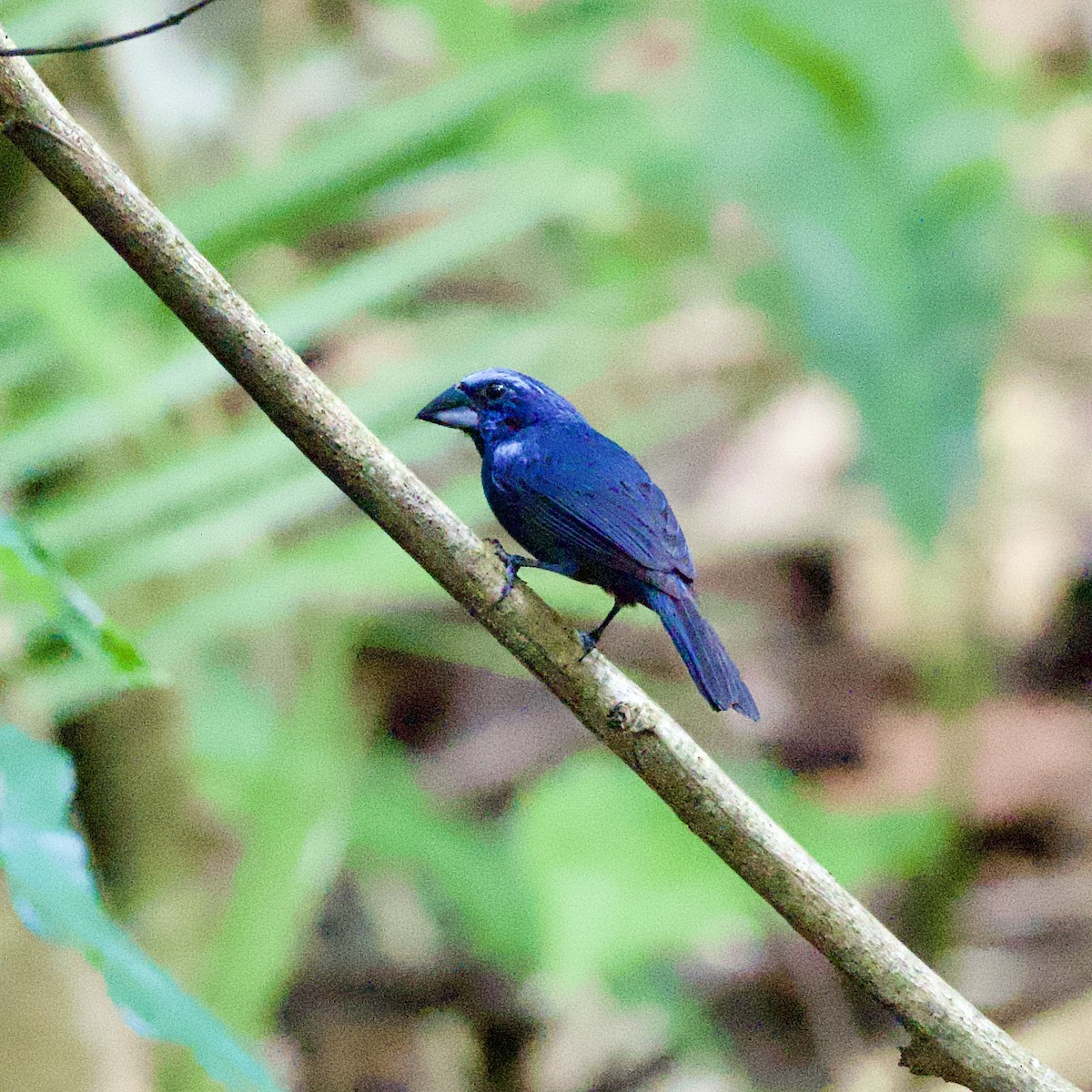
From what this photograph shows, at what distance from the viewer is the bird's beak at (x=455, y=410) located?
46.2 inches

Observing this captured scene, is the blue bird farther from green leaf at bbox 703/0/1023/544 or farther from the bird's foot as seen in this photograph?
green leaf at bbox 703/0/1023/544

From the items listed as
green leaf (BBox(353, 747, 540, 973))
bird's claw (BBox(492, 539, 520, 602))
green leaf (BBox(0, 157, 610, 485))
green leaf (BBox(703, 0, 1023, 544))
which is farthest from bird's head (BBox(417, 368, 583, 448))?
green leaf (BBox(353, 747, 540, 973))

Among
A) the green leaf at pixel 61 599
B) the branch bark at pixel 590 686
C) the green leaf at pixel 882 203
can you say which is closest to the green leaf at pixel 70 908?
the green leaf at pixel 61 599

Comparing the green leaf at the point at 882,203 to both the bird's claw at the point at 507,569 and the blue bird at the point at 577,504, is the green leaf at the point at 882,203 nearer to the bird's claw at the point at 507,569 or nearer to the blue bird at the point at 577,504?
the blue bird at the point at 577,504

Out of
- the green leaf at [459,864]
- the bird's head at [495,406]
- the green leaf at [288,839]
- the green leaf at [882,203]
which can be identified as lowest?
the green leaf at [459,864]

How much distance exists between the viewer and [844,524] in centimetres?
474

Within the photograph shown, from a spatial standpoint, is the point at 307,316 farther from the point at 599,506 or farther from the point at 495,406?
the point at 599,506

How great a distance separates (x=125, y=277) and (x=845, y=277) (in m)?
1.27

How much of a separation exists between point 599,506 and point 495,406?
151 millimetres

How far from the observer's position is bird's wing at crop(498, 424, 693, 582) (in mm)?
1105

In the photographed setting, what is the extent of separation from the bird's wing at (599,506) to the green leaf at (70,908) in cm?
41

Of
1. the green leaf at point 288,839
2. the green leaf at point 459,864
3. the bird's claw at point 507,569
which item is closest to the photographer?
the bird's claw at point 507,569

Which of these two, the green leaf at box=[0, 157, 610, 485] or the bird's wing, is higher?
the bird's wing

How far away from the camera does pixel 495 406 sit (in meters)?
1.20
